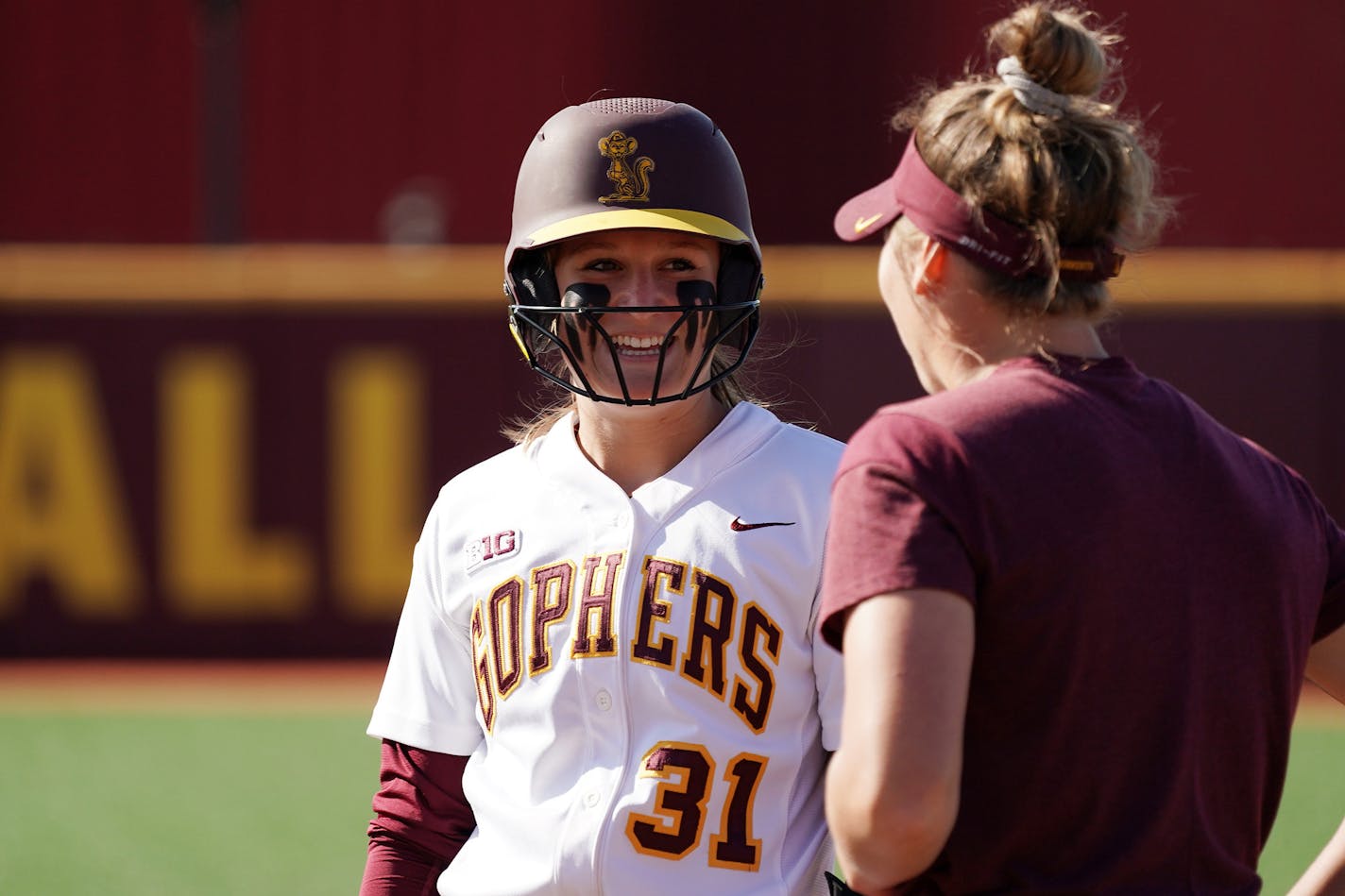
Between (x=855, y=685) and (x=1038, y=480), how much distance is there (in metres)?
0.28

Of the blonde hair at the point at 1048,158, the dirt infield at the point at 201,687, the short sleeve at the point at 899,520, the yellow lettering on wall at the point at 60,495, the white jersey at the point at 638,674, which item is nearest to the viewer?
the short sleeve at the point at 899,520

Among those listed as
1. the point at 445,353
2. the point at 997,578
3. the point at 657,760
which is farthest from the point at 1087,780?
the point at 445,353

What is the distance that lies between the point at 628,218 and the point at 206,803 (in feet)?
15.7

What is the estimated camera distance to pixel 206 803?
662 cm

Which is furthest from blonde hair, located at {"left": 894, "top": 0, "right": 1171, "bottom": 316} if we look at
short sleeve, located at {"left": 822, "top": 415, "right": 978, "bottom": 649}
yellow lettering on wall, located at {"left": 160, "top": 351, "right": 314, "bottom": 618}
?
yellow lettering on wall, located at {"left": 160, "top": 351, "right": 314, "bottom": 618}

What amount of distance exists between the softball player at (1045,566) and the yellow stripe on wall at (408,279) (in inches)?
288

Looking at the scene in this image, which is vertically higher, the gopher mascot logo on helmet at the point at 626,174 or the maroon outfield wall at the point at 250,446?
the gopher mascot logo on helmet at the point at 626,174

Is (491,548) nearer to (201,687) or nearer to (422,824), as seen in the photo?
(422,824)

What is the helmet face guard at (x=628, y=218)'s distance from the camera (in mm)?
2502

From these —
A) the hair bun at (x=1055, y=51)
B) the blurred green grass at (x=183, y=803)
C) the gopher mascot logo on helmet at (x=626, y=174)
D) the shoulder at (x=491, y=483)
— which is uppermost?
the hair bun at (x=1055, y=51)

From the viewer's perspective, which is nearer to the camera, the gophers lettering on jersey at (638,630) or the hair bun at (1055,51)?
the hair bun at (1055,51)

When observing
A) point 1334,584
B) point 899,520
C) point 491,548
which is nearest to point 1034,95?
point 899,520

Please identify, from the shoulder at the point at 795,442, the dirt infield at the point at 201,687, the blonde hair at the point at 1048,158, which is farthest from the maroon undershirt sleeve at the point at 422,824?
the dirt infield at the point at 201,687

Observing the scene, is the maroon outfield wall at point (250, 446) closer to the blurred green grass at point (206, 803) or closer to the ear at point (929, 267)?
the blurred green grass at point (206, 803)
